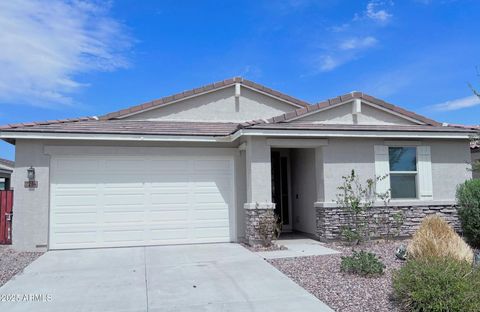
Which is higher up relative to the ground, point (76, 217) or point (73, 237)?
point (76, 217)

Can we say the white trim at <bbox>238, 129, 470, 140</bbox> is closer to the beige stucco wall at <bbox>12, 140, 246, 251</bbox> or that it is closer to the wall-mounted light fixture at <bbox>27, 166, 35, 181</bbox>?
the beige stucco wall at <bbox>12, 140, 246, 251</bbox>

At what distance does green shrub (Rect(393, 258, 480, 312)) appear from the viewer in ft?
16.5

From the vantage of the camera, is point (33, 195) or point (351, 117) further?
point (351, 117)

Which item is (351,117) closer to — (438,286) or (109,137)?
(109,137)

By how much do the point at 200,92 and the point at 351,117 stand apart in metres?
5.30

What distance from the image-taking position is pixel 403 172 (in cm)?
1177

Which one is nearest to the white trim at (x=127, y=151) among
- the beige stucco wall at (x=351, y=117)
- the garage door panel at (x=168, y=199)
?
the garage door panel at (x=168, y=199)

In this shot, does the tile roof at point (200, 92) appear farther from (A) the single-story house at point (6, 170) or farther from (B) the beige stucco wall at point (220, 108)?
(A) the single-story house at point (6, 170)

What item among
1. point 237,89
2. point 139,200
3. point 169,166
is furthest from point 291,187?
point 139,200

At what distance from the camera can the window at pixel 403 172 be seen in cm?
1170

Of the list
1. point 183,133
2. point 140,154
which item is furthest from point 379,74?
point 140,154

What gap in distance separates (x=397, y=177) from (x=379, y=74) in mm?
6350

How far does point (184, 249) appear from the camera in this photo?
10742 mm

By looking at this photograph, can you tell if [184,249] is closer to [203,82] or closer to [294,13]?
[203,82]
